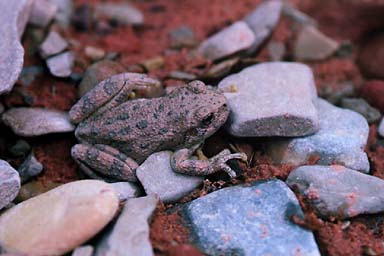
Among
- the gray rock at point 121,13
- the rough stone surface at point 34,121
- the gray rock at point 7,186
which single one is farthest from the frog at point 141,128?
the gray rock at point 121,13

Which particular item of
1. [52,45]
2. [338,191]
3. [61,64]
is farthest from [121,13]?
[338,191]

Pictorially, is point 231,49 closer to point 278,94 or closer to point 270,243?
point 278,94

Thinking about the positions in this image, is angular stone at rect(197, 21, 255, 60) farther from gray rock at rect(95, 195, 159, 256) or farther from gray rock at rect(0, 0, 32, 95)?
gray rock at rect(95, 195, 159, 256)

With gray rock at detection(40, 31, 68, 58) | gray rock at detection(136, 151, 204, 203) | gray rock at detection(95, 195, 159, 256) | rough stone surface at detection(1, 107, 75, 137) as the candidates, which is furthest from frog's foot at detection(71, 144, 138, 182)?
gray rock at detection(40, 31, 68, 58)

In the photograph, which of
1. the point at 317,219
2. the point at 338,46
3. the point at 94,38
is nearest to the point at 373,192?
the point at 317,219

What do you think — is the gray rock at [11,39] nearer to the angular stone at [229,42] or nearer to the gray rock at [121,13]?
the gray rock at [121,13]

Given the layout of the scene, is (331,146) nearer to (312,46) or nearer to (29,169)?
(312,46)
